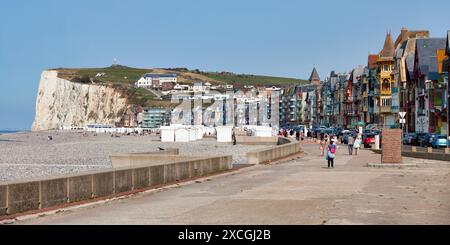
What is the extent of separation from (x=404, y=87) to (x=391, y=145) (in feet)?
245

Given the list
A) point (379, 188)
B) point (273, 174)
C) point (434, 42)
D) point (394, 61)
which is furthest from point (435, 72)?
point (379, 188)

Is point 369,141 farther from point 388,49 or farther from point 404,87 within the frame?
point 388,49

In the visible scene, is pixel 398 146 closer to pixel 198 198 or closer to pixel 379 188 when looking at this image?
pixel 379 188

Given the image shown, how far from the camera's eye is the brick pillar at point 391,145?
34000 mm

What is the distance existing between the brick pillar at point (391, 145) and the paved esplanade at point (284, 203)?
23.2 ft

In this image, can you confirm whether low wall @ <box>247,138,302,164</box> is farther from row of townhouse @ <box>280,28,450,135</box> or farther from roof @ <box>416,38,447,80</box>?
roof @ <box>416,38,447,80</box>

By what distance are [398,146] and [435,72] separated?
2274 inches

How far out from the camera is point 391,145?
34.5 metres

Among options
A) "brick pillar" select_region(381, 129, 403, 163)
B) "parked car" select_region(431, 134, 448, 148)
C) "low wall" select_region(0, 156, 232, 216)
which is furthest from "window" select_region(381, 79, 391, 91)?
"low wall" select_region(0, 156, 232, 216)

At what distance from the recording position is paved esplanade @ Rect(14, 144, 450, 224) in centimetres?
1453

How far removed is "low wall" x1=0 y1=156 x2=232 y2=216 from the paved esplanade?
729 mm

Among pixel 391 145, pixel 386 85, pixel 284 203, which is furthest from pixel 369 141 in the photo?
pixel 386 85

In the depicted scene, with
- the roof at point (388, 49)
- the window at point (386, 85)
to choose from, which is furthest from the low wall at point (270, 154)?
the roof at point (388, 49)
